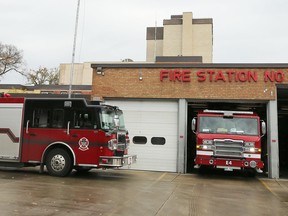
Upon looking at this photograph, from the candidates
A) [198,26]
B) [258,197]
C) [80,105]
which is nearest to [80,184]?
[80,105]

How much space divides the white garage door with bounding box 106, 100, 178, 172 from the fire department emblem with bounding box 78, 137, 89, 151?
178 inches

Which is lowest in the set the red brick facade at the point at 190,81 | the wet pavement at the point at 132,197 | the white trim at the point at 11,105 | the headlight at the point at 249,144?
the wet pavement at the point at 132,197

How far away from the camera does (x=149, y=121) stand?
16281 mm

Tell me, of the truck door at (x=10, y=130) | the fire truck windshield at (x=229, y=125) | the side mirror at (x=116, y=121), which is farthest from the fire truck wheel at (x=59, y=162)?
the fire truck windshield at (x=229, y=125)

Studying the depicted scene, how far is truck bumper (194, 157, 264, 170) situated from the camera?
13008mm

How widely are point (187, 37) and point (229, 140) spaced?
6419 cm

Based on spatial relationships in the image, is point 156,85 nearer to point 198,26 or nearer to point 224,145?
point 224,145

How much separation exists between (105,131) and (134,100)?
15.7 ft

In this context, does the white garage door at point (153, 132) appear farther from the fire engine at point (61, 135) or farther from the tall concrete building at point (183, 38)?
the tall concrete building at point (183, 38)

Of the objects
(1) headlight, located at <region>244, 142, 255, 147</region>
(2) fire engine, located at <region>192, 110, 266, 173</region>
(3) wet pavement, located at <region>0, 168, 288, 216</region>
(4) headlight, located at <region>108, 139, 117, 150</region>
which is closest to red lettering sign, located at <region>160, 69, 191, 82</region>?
(2) fire engine, located at <region>192, 110, 266, 173</region>

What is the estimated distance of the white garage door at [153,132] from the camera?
628 inches

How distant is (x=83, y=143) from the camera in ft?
39.6

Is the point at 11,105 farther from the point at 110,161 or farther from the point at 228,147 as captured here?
the point at 228,147

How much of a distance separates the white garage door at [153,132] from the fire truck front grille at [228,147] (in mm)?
3003
